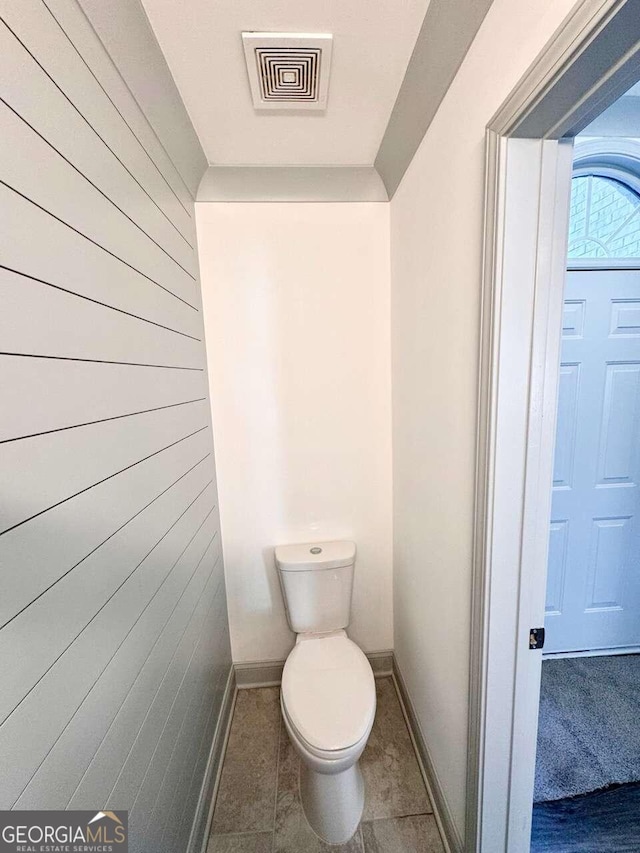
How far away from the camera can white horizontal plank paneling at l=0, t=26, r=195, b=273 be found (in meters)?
0.48

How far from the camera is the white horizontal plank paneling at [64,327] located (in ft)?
1.57

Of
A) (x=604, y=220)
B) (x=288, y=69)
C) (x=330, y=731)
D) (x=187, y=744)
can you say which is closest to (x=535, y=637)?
(x=330, y=731)

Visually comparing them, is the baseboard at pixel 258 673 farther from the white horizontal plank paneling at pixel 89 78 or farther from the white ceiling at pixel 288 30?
the white ceiling at pixel 288 30

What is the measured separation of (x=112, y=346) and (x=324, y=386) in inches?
37.2

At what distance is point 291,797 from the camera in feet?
4.08

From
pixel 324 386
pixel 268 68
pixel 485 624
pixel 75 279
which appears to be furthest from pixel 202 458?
pixel 268 68

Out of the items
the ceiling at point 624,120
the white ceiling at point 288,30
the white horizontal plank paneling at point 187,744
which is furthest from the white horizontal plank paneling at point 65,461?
the ceiling at point 624,120

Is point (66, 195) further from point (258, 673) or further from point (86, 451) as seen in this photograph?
Answer: point (258, 673)

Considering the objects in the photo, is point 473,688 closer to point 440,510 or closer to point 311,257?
point 440,510

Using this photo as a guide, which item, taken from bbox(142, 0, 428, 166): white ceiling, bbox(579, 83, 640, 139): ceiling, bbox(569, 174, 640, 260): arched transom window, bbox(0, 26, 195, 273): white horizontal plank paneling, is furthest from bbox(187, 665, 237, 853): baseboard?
bbox(579, 83, 640, 139): ceiling

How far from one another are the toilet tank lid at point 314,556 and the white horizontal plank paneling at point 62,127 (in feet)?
4.27

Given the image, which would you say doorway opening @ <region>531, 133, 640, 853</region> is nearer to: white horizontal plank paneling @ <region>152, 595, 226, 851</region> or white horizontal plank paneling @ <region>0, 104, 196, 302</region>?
white horizontal plank paneling @ <region>152, 595, 226, 851</region>

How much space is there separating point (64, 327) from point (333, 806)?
161 centimetres

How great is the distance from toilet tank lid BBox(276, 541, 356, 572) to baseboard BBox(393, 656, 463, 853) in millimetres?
662
